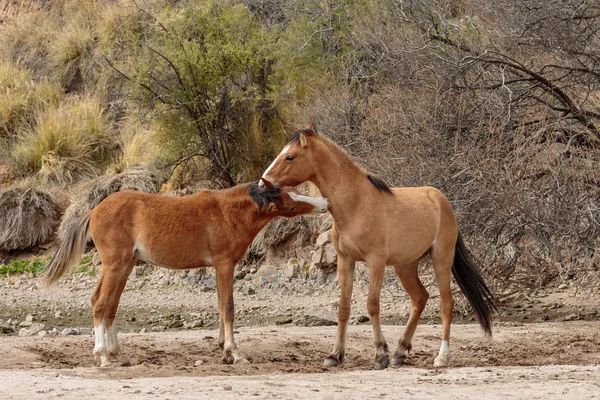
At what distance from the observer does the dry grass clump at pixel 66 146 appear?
20.3m

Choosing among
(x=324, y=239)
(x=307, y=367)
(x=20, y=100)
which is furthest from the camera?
(x=20, y=100)

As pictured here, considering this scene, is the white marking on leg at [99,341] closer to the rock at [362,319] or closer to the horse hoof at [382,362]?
the horse hoof at [382,362]

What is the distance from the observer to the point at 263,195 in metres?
8.77

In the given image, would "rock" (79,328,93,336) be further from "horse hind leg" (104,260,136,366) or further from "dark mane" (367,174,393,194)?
"dark mane" (367,174,393,194)

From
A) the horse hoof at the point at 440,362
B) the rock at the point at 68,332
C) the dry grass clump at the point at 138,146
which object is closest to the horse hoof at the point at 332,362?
the horse hoof at the point at 440,362

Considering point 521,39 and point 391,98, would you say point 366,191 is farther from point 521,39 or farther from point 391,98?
point 521,39

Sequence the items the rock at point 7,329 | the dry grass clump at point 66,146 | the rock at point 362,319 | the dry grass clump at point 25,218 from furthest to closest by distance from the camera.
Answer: the dry grass clump at point 66,146 < the dry grass clump at point 25,218 < the rock at point 362,319 < the rock at point 7,329

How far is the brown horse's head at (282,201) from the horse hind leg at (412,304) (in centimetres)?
112

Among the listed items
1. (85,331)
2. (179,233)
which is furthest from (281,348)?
(85,331)

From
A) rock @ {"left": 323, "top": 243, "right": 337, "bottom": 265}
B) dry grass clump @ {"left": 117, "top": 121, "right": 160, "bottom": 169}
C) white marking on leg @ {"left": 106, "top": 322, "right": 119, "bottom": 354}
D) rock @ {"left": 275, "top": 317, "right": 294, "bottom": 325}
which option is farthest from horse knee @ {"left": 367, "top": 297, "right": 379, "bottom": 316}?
dry grass clump @ {"left": 117, "top": 121, "right": 160, "bottom": 169}

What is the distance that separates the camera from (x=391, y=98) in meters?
13.0

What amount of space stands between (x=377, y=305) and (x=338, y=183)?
3.78 ft

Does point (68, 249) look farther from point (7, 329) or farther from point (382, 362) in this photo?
point (7, 329)

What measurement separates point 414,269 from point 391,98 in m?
4.32
